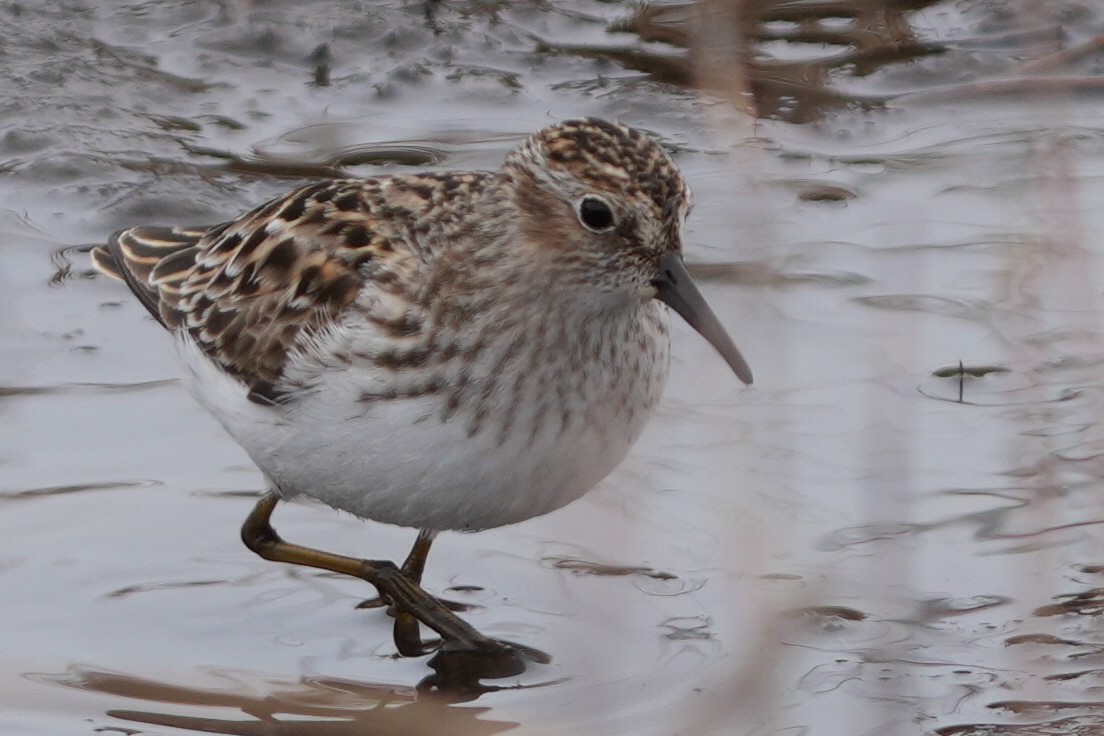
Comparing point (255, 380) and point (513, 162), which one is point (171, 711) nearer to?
point (255, 380)

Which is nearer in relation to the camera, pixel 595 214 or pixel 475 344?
pixel 595 214

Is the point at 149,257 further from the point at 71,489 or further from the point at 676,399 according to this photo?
the point at 676,399

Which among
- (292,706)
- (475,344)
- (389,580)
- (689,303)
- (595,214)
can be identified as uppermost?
(595,214)

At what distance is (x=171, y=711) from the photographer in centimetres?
652

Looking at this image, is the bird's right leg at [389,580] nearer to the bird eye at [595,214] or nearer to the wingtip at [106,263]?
the wingtip at [106,263]

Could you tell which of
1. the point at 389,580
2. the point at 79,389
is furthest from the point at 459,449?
the point at 79,389

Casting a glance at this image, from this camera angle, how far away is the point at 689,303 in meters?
6.03

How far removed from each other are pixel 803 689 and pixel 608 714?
0.70 metres

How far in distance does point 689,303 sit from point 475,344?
778mm

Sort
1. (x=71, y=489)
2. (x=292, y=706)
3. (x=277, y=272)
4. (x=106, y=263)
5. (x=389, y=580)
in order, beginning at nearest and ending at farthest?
(x=292, y=706)
(x=389, y=580)
(x=277, y=272)
(x=71, y=489)
(x=106, y=263)

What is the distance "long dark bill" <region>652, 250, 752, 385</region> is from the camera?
6.03 m

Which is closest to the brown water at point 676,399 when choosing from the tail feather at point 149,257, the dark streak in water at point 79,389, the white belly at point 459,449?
the dark streak in water at point 79,389

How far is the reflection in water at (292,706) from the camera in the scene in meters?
6.46

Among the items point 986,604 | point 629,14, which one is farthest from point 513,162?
point 629,14
